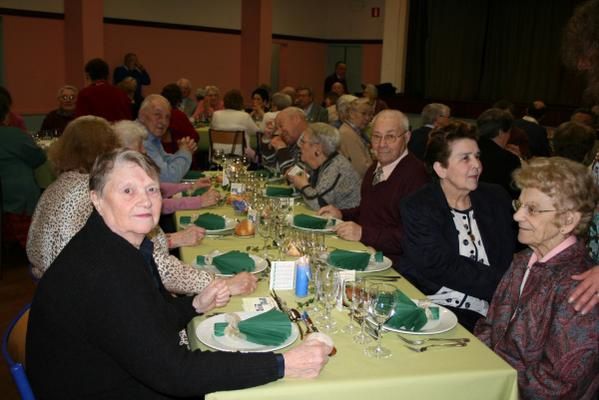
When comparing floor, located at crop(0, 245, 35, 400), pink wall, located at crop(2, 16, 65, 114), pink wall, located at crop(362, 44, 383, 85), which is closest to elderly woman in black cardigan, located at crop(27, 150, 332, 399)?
floor, located at crop(0, 245, 35, 400)

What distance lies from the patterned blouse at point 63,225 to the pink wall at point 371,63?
527 inches

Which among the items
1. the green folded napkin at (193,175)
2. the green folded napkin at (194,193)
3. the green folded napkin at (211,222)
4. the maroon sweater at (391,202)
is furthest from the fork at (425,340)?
the green folded napkin at (193,175)

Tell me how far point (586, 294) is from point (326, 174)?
7.34 ft

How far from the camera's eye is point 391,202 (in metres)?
3.32

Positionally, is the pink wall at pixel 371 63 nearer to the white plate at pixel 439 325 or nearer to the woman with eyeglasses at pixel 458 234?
the woman with eyeglasses at pixel 458 234

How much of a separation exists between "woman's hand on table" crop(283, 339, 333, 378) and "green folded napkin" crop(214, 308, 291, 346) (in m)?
0.16

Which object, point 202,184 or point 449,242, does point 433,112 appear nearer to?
point 202,184

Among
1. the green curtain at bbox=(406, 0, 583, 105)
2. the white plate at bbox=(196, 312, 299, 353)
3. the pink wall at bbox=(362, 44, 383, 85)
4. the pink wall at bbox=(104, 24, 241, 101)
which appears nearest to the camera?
the white plate at bbox=(196, 312, 299, 353)

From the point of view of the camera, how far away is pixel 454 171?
269 centimetres

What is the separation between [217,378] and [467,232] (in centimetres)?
159

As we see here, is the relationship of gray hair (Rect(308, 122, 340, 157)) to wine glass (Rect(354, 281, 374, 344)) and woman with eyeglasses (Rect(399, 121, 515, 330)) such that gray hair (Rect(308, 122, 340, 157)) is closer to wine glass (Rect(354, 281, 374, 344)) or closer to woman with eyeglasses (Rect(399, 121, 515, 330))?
woman with eyeglasses (Rect(399, 121, 515, 330))

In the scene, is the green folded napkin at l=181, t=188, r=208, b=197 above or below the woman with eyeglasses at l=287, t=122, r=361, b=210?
below

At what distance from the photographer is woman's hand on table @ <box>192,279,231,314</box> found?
6.84 ft

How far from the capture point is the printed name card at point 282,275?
2.29 meters
